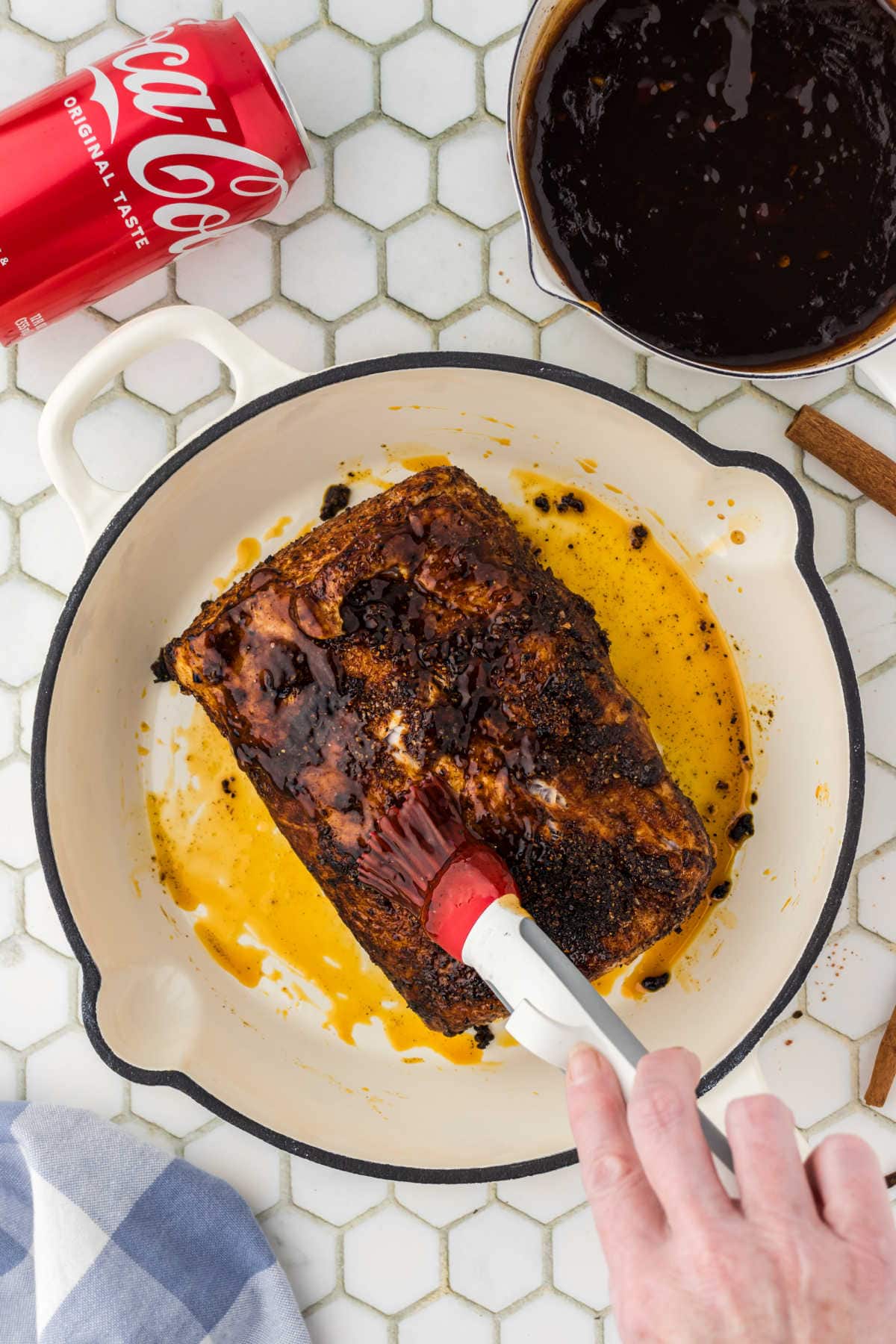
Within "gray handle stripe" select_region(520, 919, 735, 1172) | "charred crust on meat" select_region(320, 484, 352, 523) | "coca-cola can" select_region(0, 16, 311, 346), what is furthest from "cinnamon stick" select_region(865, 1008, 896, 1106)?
"coca-cola can" select_region(0, 16, 311, 346)

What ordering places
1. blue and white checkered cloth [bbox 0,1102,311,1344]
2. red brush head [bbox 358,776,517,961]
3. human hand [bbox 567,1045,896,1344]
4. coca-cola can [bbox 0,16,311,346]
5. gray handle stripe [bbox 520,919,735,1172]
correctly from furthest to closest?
blue and white checkered cloth [bbox 0,1102,311,1344] → coca-cola can [bbox 0,16,311,346] → red brush head [bbox 358,776,517,961] → gray handle stripe [bbox 520,919,735,1172] → human hand [bbox 567,1045,896,1344]

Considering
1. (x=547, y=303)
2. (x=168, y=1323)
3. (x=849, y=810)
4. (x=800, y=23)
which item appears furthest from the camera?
(x=168, y=1323)

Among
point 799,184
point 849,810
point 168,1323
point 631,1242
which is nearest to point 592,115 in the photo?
point 799,184

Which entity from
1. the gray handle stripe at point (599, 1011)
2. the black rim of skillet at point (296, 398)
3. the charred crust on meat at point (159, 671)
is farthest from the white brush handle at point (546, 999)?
the charred crust on meat at point (159, 671)

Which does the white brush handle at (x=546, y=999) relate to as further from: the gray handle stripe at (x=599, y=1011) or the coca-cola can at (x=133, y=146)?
the coca-cola can at (x=133, y=146)

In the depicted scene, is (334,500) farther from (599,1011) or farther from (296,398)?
(599,1011)

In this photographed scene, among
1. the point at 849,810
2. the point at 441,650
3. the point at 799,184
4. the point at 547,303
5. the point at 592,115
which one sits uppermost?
the point at 592,115

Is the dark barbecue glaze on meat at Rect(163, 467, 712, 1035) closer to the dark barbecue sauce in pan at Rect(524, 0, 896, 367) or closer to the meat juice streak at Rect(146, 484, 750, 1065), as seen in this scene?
the meat juice streak at Rect(146, 484, 750, 1065)

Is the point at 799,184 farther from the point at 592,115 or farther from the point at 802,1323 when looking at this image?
the point at 802,1323
